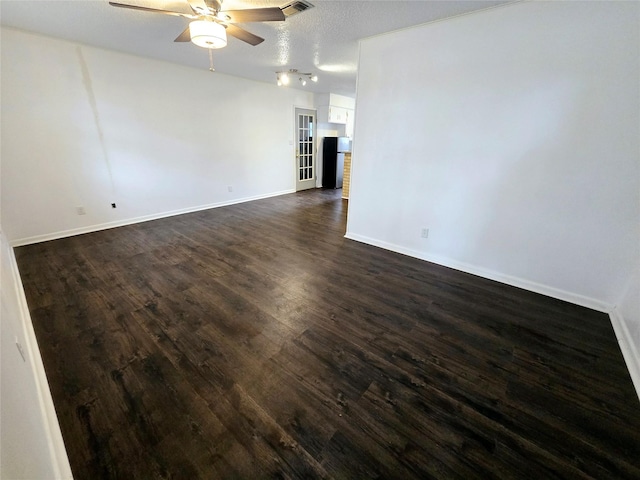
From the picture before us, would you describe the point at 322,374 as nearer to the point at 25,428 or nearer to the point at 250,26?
the point at 25,428

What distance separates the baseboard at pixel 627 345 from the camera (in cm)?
172

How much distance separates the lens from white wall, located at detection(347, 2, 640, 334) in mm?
2070

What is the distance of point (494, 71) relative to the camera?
244 centimetres

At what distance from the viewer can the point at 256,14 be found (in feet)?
6.61

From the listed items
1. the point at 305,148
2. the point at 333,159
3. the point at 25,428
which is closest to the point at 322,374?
the point at 25,428

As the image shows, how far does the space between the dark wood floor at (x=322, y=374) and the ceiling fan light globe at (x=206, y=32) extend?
2073 millimetres

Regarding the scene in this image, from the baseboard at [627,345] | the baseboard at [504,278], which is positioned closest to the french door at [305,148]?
the baseboard at [504,278]

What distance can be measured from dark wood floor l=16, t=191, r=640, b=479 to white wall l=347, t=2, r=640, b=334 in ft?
1.30

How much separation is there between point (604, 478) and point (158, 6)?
169 inches

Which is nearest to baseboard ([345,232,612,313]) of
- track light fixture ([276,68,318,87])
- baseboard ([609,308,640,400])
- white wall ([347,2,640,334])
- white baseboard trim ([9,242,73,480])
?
white wall ([347,2,640,334])

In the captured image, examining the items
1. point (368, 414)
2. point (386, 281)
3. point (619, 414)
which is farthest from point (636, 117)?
point (368, 414)

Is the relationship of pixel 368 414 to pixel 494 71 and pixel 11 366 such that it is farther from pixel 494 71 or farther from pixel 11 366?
pixel 494 71

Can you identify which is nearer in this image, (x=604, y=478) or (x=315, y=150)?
(x=604, y=478)

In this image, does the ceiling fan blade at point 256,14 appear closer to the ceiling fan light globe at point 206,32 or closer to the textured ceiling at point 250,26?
the ceiling fan light globe at point 206,32
